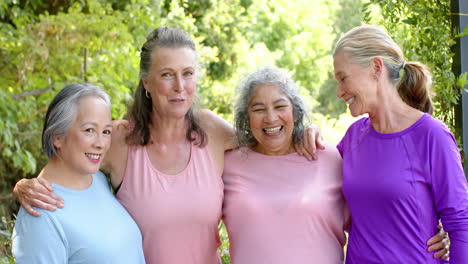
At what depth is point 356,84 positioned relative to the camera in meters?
2.34

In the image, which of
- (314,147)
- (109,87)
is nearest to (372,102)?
(314,147)

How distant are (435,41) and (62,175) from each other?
6.26 feet

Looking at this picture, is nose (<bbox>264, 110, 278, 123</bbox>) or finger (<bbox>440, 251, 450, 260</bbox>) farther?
nose (<bbox>264, 110, 278, 123</bbox>)

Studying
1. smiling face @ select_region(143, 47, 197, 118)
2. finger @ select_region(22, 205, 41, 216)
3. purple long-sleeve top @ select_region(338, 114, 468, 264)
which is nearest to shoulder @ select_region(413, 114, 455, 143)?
purple long-sleeve top @ select_region(338, 114, 468, 264)

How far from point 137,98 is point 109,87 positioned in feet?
9.55

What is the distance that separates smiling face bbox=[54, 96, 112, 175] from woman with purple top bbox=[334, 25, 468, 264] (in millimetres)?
1036

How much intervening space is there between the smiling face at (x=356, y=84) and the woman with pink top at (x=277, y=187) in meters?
0.37

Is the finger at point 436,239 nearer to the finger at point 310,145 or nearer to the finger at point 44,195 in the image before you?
the finger at point 310,145

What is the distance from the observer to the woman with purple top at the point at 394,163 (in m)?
2.12

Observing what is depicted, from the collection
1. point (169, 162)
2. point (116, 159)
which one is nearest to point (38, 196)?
point (116, 159)

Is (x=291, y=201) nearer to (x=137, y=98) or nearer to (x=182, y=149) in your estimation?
(x=182, y=149)

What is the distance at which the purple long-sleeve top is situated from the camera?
6.90ft

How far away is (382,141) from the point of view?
233 cm

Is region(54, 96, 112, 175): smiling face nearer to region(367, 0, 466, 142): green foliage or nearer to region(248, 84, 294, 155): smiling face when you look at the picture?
region(248, 84, 294, 155): smiling face
